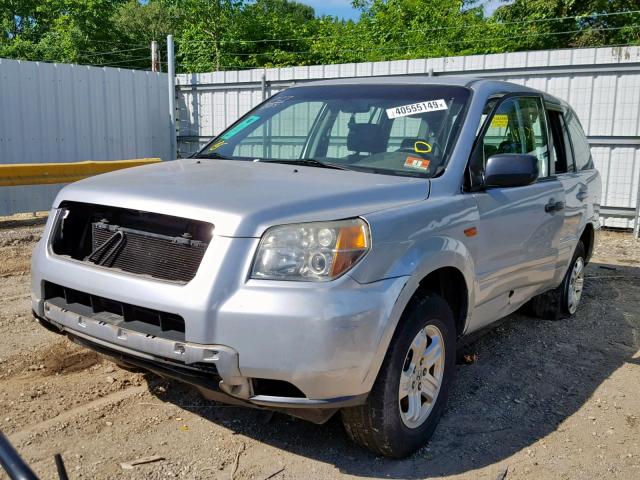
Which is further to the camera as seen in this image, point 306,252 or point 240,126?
point 240,126

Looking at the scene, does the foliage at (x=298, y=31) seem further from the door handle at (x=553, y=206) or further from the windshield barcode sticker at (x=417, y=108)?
the windshield barcode sticker at (x=417, y=108)

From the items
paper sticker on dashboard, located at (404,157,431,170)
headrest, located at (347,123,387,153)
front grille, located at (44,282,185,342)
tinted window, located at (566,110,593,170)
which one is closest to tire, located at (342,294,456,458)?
paper sticker on dashboard, located at (404,157,431,170)

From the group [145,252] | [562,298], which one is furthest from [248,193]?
[562,298]

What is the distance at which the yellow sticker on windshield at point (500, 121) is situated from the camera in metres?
4.05

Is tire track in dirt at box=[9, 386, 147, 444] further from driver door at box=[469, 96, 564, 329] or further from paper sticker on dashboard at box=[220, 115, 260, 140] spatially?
driver door at box=[469, 96, 564, 329]

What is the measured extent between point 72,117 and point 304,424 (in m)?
10.3

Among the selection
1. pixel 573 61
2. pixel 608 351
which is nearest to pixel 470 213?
pixel 608 351

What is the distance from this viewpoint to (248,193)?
9.66 feet

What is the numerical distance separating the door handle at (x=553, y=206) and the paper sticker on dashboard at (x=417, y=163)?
133cm

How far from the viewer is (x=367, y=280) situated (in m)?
2.76

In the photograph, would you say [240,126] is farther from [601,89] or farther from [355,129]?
[601,89]

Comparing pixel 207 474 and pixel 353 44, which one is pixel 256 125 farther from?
pixel 353 44

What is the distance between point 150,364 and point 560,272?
11.6ft

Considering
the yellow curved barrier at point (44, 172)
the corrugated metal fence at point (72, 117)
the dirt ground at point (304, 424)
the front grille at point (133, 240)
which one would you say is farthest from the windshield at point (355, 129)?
the corrugated metal fence at point (72, 117)
